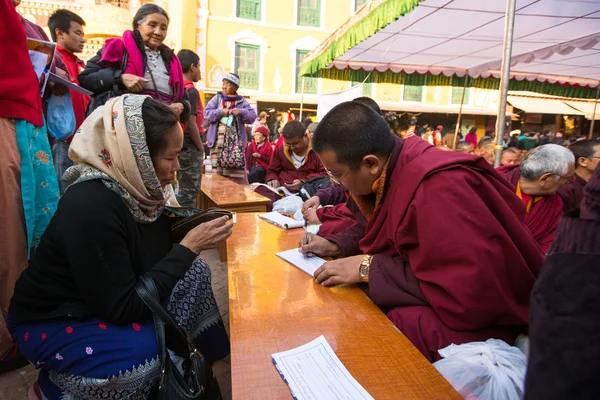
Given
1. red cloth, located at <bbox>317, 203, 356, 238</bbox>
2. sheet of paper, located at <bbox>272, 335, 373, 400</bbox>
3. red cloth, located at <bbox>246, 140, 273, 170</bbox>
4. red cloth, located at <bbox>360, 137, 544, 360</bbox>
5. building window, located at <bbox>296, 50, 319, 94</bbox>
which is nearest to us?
sheet of paper, located at <bbox>272, 335, 373, 400</bbox>

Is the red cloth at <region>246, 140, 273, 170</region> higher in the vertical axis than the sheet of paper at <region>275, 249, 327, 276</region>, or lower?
higher

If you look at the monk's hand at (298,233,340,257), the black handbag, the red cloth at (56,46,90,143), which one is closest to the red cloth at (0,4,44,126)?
the red cloth at (56,46,90,143)

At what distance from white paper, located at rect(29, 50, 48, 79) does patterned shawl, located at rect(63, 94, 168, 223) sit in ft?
3.21

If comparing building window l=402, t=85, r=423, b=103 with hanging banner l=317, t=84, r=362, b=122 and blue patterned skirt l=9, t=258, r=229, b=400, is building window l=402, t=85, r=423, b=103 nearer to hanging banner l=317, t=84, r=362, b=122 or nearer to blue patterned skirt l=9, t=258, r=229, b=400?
hanging banner l=317, t=84, r=362, b=122

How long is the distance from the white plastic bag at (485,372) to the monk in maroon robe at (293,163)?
3.62m

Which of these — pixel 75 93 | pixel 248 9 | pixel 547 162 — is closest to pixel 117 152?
pixel 75 93

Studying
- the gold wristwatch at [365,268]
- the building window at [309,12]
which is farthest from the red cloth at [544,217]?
the building window at [309,12]

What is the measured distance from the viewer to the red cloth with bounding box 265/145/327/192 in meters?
5.05

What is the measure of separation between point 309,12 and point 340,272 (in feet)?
56.5

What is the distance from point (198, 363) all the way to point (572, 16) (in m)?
5.28

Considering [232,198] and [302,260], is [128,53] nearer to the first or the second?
[232,198]

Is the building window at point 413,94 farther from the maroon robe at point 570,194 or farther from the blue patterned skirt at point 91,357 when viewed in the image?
the blue patterned skirt at point 91,357

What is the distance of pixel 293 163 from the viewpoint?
5125 millimetres

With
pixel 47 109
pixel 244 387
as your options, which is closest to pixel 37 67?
pixel 47 109
